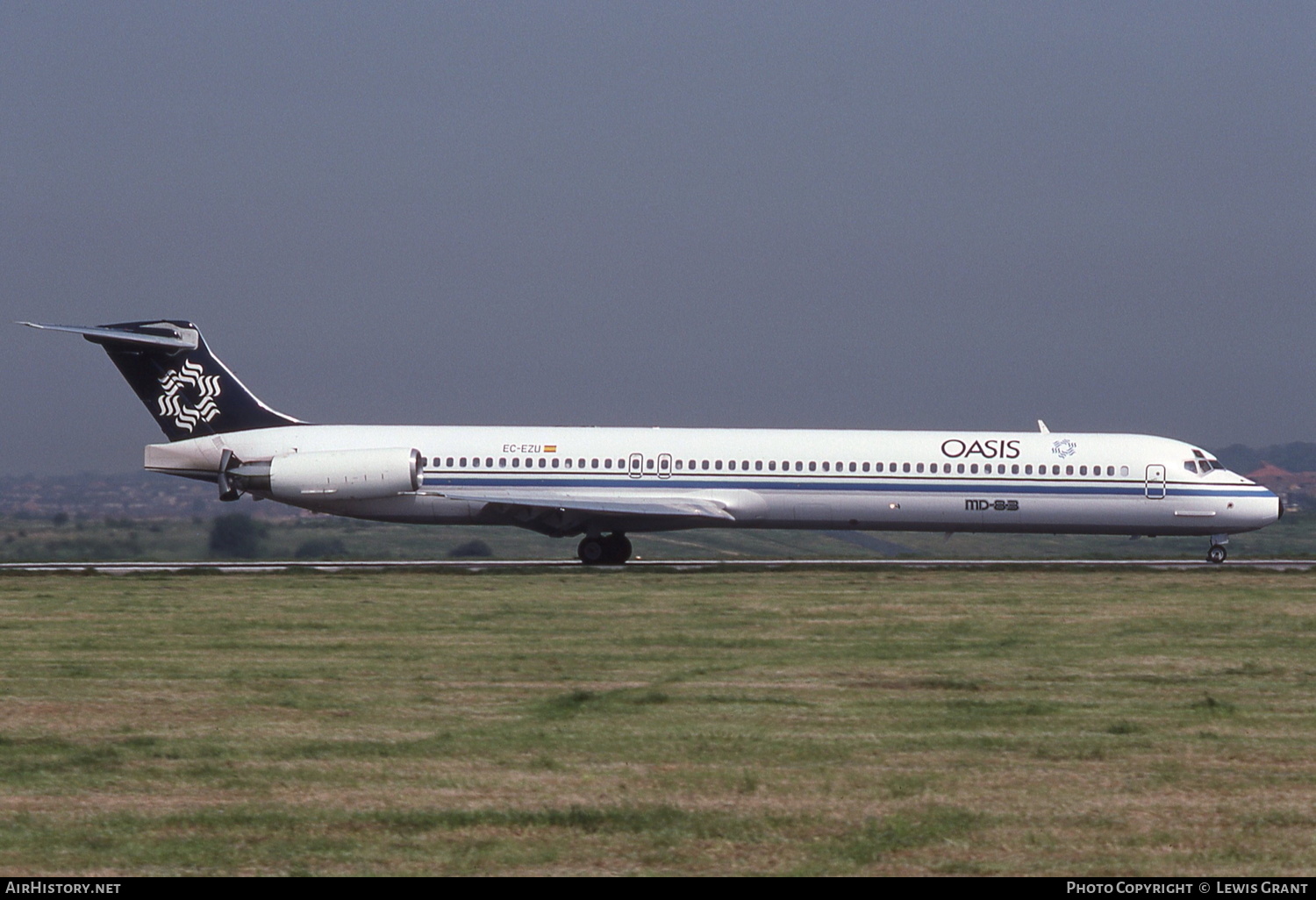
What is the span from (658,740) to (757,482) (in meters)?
23.5

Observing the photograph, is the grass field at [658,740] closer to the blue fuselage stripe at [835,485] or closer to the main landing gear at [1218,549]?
the blue fuselage stripe at [835,485]

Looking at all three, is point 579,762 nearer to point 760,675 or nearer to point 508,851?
point 508,851

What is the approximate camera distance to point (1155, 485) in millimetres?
36125

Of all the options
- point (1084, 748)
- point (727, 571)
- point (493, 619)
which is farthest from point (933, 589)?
point (1084, 748)

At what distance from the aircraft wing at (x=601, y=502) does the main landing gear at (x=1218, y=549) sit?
11.4m

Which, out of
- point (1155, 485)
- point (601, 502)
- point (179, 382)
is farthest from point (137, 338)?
point (1155, 485)

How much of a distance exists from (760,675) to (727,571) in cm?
1680

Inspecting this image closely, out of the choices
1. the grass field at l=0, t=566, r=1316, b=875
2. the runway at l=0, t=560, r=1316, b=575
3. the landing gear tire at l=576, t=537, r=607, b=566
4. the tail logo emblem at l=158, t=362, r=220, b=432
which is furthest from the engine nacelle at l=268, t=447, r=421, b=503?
the grass field at l=0, t=566, r=1316, b=875

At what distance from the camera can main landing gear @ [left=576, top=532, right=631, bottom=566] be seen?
3728 cm

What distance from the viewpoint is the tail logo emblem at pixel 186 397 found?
38.3 m

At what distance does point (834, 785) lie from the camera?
11.0m

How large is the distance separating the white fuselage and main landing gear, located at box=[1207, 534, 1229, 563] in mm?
472

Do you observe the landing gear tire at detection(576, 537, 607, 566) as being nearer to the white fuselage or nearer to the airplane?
the airplane

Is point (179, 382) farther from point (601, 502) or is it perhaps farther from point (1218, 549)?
point (1218, 549)
